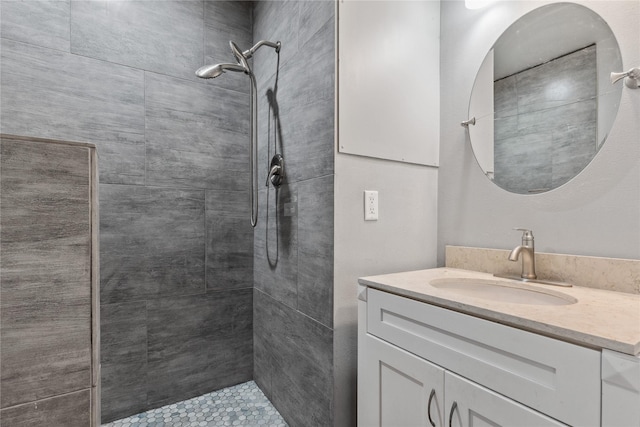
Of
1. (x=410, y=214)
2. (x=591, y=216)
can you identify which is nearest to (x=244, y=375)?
(x=410, y=214)

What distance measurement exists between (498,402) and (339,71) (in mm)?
1230

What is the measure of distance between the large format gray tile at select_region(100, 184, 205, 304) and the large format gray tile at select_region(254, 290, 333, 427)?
507 millimetres

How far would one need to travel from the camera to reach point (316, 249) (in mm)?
1422

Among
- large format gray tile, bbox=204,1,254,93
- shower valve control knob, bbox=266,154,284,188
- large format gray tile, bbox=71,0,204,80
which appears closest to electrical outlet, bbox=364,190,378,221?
shower valve control knob, bbox=266,154,284,188

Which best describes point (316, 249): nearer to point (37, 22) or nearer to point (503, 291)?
point (503, 291)

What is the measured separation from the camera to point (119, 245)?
68.1 inches

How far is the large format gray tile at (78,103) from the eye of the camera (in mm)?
1507

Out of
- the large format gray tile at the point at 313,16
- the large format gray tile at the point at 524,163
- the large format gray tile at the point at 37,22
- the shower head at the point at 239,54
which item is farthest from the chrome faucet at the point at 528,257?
the large format gray tile at the point at 37,22

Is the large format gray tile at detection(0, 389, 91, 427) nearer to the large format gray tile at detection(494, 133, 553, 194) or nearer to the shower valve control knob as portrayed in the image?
the shower valve control knob

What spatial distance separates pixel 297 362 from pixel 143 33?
1.98 m

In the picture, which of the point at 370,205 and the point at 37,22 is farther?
the point at 37,22

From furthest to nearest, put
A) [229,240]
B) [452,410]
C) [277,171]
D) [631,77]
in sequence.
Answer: [229,240] → [277,171] → [631,77] → [452,410]

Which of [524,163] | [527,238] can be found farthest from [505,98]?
[527,238]

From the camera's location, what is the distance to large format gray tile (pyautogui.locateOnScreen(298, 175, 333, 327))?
134cm
